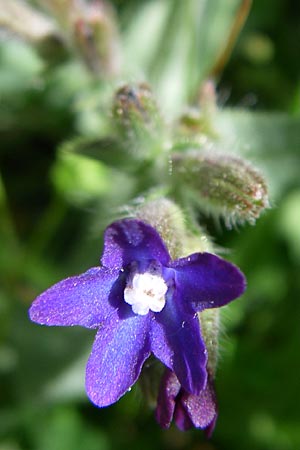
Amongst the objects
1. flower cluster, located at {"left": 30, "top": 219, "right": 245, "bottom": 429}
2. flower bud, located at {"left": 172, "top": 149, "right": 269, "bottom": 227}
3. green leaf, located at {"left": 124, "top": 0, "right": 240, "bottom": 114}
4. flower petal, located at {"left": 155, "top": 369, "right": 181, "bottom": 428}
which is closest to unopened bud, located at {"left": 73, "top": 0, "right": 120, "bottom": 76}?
green leaf, located at {"left": 124, "top": 0, "right": 240, "bottom": 114}

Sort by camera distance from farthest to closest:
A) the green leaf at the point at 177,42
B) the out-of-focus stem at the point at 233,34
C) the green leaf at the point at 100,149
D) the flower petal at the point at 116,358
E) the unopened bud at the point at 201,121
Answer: the green leaf at the point at 177,42 < the out-of-focus stem at the point at 233,34 < the unopened bud at the point at 201,121 < the green leaf at the point at 100,149 < the flower petal at the point at 116,358

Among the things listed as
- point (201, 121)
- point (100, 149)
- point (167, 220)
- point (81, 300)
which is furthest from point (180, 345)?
point (201, 121)

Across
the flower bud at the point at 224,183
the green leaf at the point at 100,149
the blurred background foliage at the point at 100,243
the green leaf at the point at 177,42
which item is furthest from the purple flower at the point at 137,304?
the green leaf at the point at 177,42

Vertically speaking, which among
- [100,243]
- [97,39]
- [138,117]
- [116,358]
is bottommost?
[100,243]

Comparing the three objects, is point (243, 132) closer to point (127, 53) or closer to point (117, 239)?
point (127, 53)

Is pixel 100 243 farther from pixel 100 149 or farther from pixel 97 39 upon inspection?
pixel 97 39

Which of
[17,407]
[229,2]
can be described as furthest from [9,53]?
[17,407]

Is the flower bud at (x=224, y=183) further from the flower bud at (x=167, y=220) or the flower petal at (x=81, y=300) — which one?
the flower petal at (x=81, y=300)

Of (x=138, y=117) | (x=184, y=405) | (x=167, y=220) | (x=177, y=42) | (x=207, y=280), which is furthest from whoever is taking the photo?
(x=177, y=42)

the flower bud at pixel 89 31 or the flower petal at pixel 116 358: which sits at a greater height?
the flower bud at pixel 89 31
